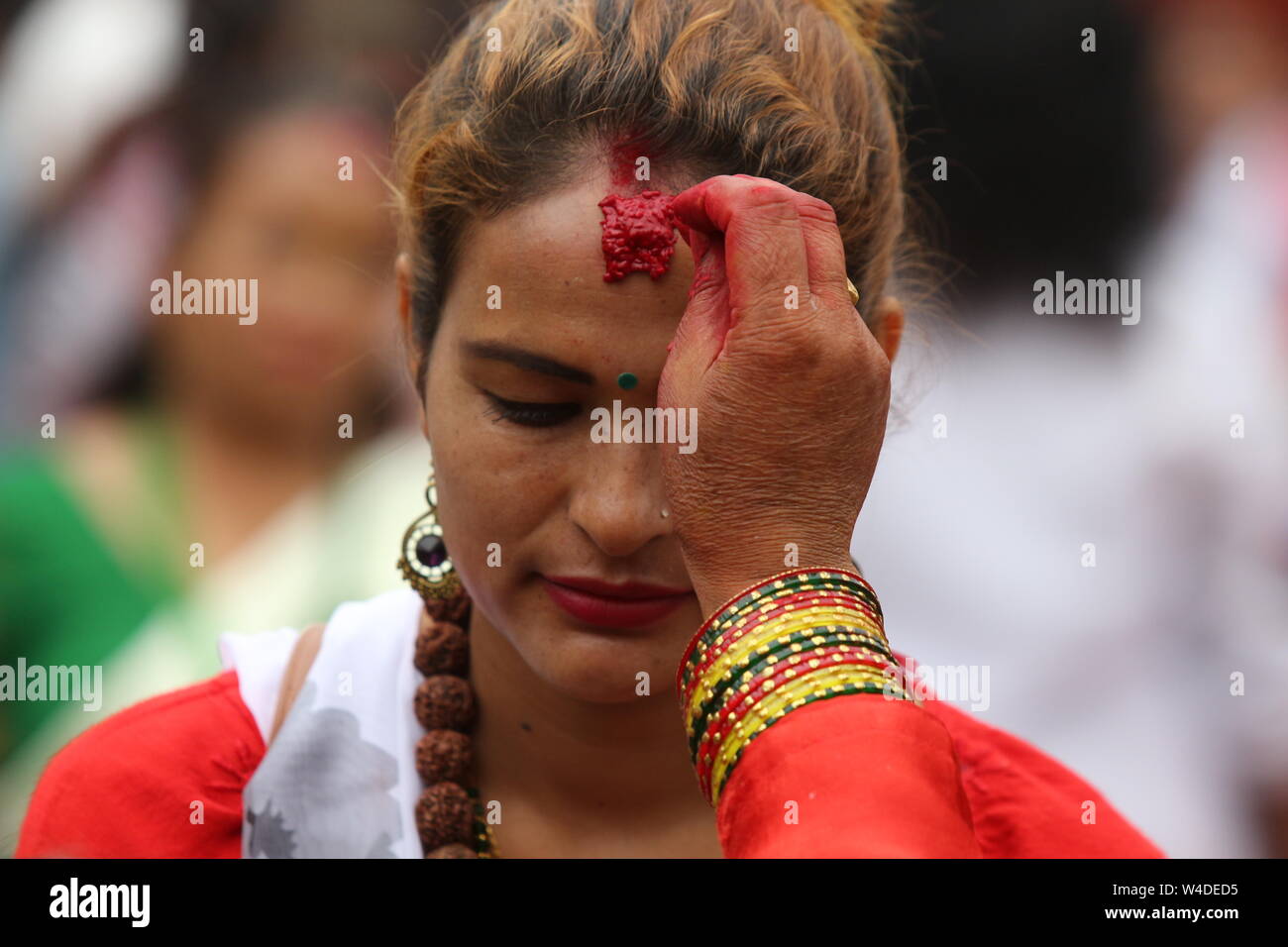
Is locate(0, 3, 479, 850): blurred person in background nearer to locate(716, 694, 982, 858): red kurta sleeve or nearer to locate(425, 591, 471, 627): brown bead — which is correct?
locate(425, 591, 471, 627): brown bead

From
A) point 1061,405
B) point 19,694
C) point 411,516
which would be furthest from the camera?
point 1061,405

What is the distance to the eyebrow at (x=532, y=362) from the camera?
1849 mm

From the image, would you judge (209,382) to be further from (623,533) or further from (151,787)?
(623,533)

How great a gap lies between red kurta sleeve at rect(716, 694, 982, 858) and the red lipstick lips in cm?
49

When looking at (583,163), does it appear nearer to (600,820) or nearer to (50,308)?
(600,820)

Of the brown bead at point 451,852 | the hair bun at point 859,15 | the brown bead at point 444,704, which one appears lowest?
the brown bead at point 451,852

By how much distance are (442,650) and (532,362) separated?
0.65 m

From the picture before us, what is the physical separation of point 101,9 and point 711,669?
3839mm

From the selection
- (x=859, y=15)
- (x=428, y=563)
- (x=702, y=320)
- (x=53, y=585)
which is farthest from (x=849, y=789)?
(x=53, y=585)

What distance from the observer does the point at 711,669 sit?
4.78 ft

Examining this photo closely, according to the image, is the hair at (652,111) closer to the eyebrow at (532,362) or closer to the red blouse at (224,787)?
the eyebrow at (532,362)

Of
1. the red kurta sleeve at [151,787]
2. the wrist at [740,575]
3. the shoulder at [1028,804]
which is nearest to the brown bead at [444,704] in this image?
the red kurta sleeve at [151,787]

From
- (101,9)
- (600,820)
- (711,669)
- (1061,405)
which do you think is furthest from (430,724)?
(101,9)

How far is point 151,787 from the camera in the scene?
2119 millimetres
